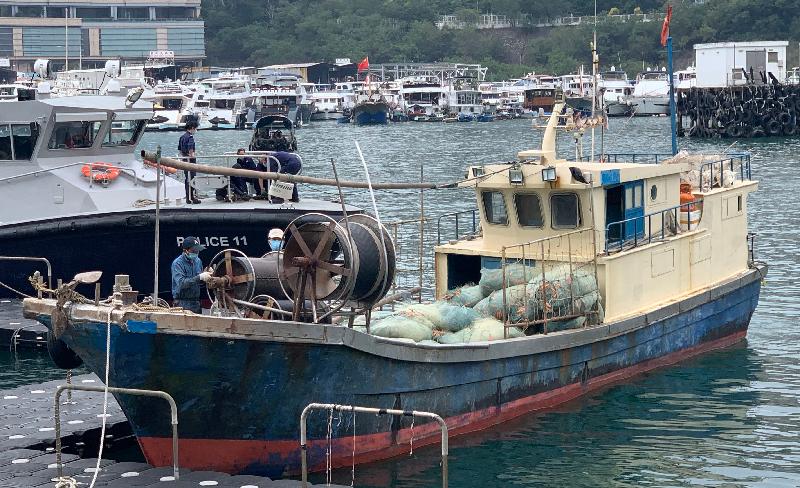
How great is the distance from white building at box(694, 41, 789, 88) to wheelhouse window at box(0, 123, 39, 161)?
207 ft

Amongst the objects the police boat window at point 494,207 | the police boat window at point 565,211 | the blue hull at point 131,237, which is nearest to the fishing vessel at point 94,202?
the blue hull at point 131,237

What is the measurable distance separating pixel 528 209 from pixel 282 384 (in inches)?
232

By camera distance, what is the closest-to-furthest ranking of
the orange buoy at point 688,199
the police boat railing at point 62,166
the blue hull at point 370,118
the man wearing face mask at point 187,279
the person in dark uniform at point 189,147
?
the man wearing face mask at point 187,279 → the orange buoy at point 688,199 → the person in dark uniform at point 189,147 → the police boat railing at point 62,166 → the blue hull at point 370,118

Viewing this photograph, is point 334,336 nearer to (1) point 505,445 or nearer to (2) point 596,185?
(1) point 505,445

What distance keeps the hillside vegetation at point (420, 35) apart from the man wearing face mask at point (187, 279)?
123528 mm

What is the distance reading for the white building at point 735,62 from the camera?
8438 cm

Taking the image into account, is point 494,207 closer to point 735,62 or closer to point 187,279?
point 187,279

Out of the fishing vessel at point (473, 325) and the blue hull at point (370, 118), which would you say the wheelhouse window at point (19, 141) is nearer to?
the fishing vessel at point (473, 325)

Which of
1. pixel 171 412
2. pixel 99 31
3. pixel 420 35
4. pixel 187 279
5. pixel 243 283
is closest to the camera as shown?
pixel 171 412

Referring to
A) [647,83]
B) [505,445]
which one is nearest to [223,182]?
[505,445]

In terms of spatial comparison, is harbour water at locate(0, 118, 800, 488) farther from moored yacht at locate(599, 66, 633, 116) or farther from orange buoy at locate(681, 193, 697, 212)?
moored yacht at locate(599, 66, 633, 116)

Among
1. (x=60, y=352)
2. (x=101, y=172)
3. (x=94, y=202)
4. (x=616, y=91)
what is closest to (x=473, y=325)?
(x=60, y=352)

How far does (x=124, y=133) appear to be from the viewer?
2734 cm

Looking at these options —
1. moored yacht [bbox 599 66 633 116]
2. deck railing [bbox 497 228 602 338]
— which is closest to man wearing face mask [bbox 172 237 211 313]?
deck railing [bbox 497 228 602 338]
